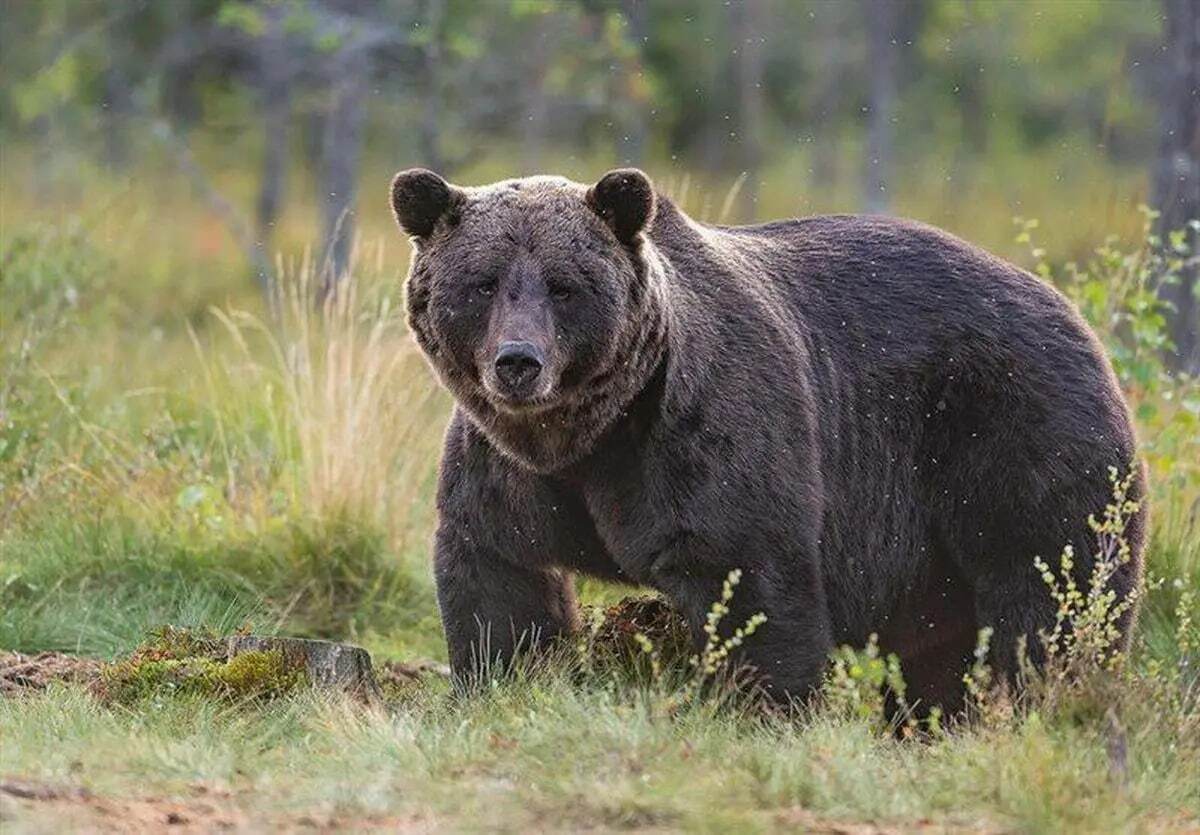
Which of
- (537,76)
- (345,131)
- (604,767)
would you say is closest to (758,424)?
(604,767)

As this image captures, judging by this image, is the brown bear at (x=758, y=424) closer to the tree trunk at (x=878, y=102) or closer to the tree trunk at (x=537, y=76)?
the tree trunk at (x=537, y=76)

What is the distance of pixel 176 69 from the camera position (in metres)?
25.6

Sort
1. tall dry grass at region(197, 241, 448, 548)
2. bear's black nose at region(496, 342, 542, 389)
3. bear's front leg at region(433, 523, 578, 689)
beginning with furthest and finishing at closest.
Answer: tall dry grass at region(197, 241, 448, 548) < bear's front leg at region(433, 523, 578, 689) < bear's black nose at region(496, 342, 542, 389)

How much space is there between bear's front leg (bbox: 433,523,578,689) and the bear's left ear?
41.8 inches

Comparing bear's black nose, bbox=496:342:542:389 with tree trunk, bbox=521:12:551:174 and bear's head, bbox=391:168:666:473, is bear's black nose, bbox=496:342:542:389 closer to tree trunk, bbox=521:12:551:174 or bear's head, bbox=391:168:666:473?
bear's head, bbox=391:168:666:473

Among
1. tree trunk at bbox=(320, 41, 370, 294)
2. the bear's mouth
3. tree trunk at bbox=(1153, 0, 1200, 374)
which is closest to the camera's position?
the bear's mouth

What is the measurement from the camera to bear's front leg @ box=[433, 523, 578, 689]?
611 centimetres

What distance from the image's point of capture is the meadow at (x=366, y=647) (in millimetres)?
4586

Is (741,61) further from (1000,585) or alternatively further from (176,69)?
(1000,585)

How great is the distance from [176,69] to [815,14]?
12.0 meters

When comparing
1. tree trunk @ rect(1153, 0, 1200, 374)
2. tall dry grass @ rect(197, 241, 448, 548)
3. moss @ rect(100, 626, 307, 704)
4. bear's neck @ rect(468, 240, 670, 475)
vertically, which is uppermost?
tree trunk @ rect(1153, 0, 1200, 374)

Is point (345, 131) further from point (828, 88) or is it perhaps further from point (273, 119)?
point (828, 88)

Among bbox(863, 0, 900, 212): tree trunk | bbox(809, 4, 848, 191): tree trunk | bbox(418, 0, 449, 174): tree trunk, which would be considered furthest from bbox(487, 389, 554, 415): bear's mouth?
bbox(809, 4, 848, 191): tree trunk

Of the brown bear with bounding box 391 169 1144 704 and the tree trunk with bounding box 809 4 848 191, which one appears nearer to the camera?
the brown bear with bounding box 391 169 1144 704
